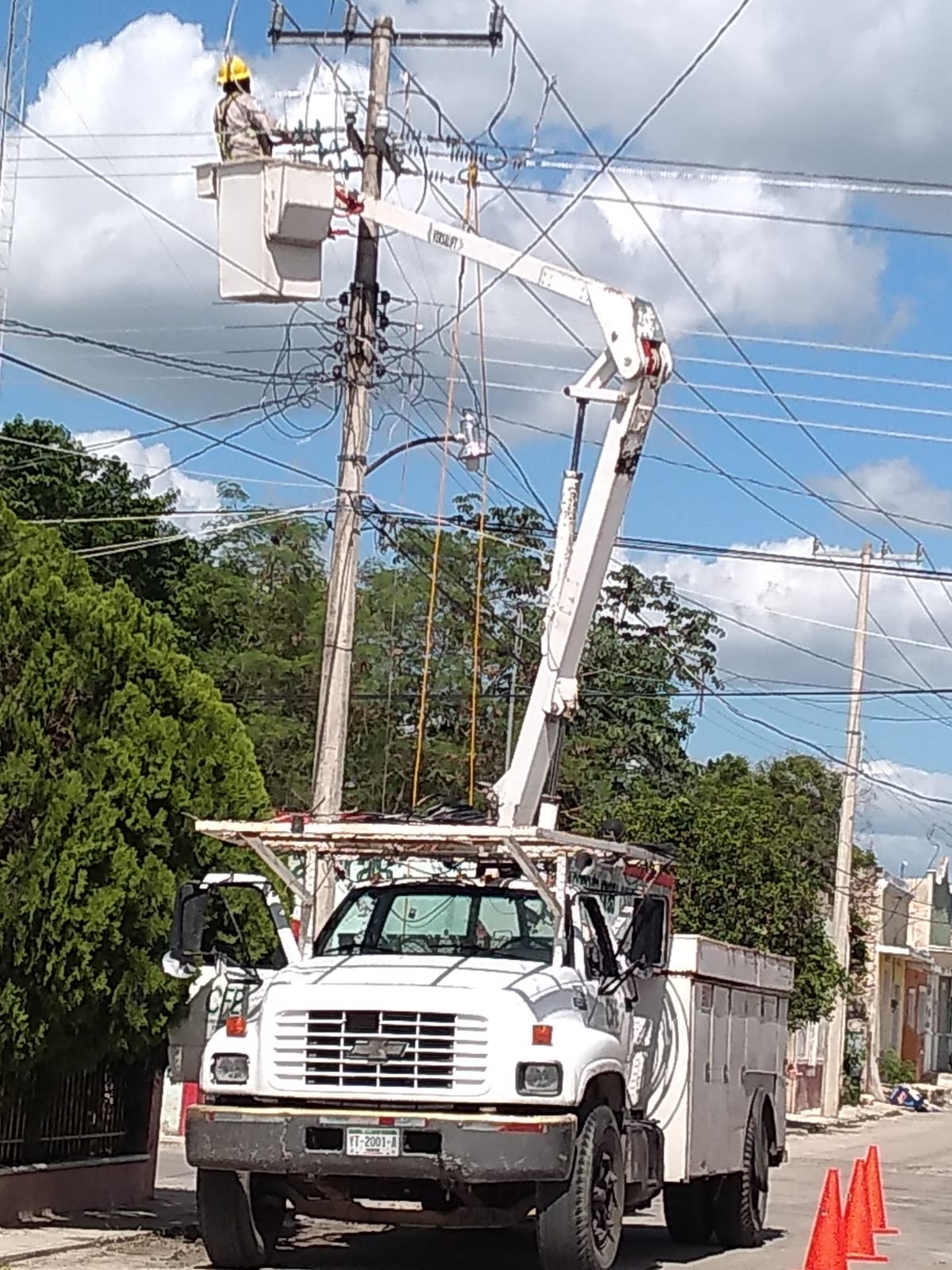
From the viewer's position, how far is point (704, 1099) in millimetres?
14250

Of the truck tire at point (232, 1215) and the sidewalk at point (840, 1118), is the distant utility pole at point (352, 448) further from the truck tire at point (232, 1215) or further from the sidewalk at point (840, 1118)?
the sidewalk at point (840, 1118)

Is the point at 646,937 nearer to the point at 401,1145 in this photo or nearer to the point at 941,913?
the point at 401,1145

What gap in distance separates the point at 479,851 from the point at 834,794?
40.0 m

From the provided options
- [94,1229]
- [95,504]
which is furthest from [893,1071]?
[94,1229]

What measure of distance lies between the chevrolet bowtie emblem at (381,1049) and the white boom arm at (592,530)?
284cm

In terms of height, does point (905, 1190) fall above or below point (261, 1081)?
below

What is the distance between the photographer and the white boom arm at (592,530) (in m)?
14.5

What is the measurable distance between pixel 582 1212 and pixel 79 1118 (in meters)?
4.83

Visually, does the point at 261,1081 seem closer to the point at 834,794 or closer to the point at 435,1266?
the point at 435,1266

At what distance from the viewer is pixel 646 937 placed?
12828 mm

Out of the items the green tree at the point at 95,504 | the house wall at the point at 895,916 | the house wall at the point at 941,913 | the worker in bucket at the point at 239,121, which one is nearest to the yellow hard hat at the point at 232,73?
the worker in bucket at the point at 239,121

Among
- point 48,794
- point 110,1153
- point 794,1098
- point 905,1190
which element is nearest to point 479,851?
point 48,794

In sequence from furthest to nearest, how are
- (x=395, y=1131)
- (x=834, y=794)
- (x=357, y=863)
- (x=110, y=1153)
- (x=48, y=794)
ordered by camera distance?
(x=834, y=794), (x=110, y=1153), (x=357, y=863), (x=48, y=794), (x=395, y=1131)

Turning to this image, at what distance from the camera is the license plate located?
11320 millimetres
